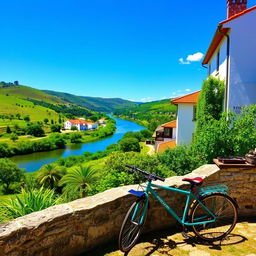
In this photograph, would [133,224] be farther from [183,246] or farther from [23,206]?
[23,206]

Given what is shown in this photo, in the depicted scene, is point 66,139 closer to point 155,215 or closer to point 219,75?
point 219,75

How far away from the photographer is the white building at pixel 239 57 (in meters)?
8.82

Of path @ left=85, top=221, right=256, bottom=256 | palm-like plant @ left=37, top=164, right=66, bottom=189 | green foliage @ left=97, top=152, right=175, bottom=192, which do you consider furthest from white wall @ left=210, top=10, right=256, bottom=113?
palm-like plant @ left=37, top=164, right=66, bottom=189

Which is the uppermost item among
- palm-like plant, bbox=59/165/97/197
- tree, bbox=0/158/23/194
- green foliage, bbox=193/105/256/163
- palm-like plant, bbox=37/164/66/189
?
green foliage, bbox=193/105/256/163

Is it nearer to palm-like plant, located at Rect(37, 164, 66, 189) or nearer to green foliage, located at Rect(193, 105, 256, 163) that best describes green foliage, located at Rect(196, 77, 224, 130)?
green foliage, located at Rect(193, 105, 256, 163)

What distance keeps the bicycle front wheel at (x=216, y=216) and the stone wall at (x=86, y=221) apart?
0.34 metres

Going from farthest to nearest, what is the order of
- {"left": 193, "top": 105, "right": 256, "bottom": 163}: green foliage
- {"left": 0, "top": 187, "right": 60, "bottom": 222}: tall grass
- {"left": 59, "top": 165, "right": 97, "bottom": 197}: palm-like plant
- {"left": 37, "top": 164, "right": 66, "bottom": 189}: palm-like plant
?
1. {"left": 37, "top": 164, "right": 66, "bottom": 189}: palm-like plant
2. {"left": 59, "top": 165, "right": 97, "bottom": 197}: palm-like plant
3. {"left": 193, "top": 105, "right": 256, "bottom": 163}: green foliage
4. {"left": 0, "top": 187, "right": 60, "bottom": 222}: tall grass

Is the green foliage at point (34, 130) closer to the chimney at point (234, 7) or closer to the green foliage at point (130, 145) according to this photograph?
the green foliage at point (130, 145)

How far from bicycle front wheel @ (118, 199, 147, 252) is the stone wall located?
21 centimetres

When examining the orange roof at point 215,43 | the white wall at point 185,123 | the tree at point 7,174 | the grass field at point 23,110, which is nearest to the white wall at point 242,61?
the orange roof at point 215,43

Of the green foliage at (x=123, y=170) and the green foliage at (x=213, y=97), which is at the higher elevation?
the green foliage at (x=213, y=97)

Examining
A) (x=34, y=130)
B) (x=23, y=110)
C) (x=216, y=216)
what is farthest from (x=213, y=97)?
(x=23, y=110)

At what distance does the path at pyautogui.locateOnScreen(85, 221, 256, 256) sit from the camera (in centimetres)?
267

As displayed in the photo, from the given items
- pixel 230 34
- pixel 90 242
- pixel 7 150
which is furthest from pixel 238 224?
pixel 7 150
